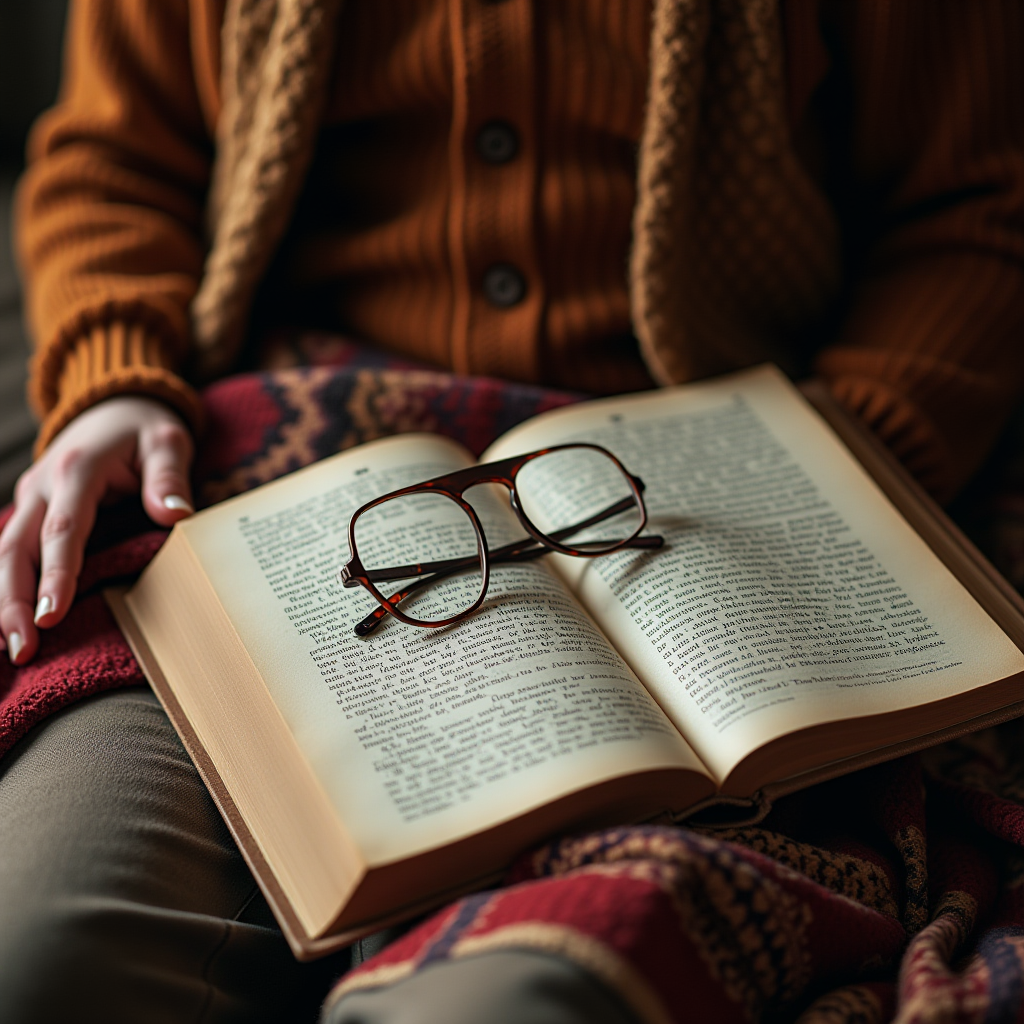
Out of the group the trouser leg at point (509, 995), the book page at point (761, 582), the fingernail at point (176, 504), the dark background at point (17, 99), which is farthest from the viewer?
the dark background at point (17, 99)

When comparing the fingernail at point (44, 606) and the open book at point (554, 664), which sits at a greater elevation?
the open book at point (554, 664)

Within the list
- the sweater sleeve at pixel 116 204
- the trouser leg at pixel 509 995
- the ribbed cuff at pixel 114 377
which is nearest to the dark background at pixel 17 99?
the sweater sleeve at pixel 116 204

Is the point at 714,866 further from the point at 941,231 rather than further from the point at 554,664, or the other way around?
the point at 941,231

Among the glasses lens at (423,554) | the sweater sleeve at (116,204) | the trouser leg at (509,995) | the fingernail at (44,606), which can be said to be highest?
the sweater sleeve at (116,204)

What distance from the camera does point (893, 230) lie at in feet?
2.92

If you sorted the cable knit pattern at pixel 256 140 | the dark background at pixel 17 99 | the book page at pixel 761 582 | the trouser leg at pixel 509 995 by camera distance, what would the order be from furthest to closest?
the dark background at pixel 17 99
the cable knit pattern at pixel 256 140
the book page at pixel 761 582
the trouser leg at pixel 509 995

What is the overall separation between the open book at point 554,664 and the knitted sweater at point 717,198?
0.15 meters

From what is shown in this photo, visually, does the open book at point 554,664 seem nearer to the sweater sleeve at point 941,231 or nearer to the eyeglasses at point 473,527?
the eyeglasses at point 473,527

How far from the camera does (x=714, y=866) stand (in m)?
0.46

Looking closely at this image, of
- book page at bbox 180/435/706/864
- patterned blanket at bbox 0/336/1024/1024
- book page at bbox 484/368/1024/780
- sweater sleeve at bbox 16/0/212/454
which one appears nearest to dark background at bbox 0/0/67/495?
sweater sleeve at bbox 16/0/212/454

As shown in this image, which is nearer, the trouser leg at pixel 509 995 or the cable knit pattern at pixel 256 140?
the trouser leg at pixel 509 995

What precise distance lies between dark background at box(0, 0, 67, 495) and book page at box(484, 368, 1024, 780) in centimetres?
68

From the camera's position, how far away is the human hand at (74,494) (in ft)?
2.05

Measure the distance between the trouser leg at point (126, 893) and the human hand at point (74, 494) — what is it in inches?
3.1
